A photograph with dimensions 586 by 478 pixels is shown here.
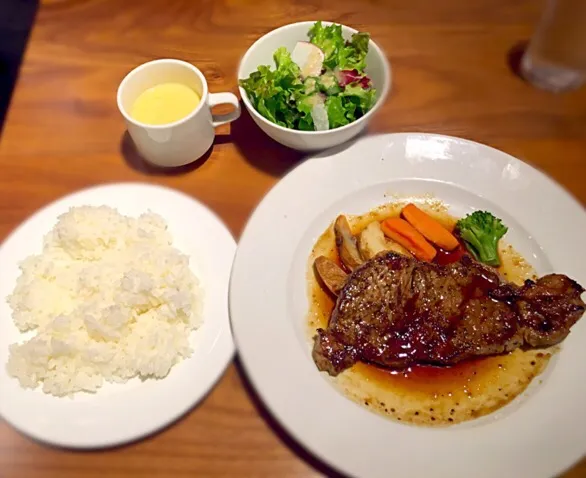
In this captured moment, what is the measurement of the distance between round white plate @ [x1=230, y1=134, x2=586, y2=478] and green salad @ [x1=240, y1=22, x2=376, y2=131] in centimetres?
15

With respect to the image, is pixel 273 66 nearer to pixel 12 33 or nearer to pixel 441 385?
pixel 441 385

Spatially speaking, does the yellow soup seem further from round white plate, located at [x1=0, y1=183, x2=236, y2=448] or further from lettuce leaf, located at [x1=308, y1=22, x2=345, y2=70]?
lettuce leaf, located at [x1=308, y1=22, x2=345, y2=70]

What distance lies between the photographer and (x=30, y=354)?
174 cm

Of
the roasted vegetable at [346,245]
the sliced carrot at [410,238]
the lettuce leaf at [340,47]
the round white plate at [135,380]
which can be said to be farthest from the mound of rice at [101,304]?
the lettuce leaf at [340,47]

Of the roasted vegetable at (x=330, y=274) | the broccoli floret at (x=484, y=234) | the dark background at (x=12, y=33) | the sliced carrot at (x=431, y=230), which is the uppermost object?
the broccoli floret at (x=484, y=234)

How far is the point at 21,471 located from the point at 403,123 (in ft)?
6.36

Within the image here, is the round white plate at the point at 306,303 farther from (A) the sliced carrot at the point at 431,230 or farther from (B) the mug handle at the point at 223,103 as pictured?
Result: (B) the mug handle at the point at 223,103

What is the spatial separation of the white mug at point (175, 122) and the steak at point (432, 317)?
0.83 meters

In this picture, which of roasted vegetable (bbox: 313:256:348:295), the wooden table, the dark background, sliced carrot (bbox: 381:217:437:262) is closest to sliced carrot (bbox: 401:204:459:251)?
sliced carrot (bbox: 381:217:437:262)

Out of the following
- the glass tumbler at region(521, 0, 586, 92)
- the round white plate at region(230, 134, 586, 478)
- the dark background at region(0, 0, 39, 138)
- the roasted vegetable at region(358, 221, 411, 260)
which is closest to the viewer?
the round white plate at region(230, 134, 586, 478)

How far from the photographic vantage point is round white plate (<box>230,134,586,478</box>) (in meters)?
1.61

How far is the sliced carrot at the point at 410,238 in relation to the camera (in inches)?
82.4

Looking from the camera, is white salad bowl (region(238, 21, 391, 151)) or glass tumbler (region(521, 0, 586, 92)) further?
glass tumbler (region(521, 0, 586, 92))

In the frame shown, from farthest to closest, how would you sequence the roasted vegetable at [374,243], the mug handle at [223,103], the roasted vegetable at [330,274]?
the mug handle at [223,103]
the roasted vegetable at [374,243]
the roasted vegetable at [330,274]
